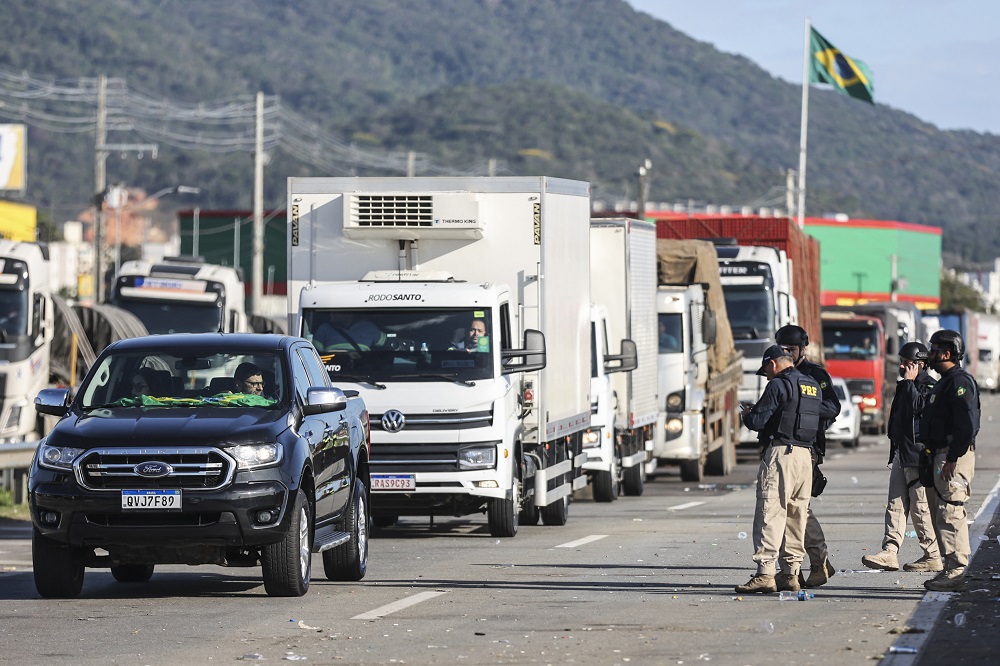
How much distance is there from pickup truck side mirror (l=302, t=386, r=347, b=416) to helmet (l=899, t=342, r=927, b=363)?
4020 mm

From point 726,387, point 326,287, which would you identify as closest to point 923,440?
point 326,287

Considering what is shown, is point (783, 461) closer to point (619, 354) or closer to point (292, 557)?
point (292, 557)

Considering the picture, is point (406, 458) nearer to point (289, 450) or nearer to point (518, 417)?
point (518, 417)

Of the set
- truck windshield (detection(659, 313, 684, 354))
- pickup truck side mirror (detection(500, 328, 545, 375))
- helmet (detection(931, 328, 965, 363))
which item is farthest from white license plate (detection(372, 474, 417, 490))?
truck windshield (detection(659, 313, 684, 354))

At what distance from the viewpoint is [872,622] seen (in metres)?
10.9

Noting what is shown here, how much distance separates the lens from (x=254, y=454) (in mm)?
11750

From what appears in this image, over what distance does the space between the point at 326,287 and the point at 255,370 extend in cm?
470

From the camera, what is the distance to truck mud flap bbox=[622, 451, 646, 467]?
24125 millimetres

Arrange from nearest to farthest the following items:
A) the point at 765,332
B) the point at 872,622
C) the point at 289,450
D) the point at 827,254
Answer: the point at 872,622, the point at 289,450, the point at 765,332, the point at 827,254

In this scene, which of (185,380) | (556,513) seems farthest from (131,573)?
(556,513)

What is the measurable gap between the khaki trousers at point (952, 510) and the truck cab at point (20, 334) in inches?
685

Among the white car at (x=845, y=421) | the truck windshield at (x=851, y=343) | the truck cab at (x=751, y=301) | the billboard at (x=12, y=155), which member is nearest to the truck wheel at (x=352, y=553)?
the truck cab at (x=751, y=301)

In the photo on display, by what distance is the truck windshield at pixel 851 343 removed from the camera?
1748 inches

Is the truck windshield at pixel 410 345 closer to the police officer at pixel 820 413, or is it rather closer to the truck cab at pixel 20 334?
the police officer at pixel 820 413
